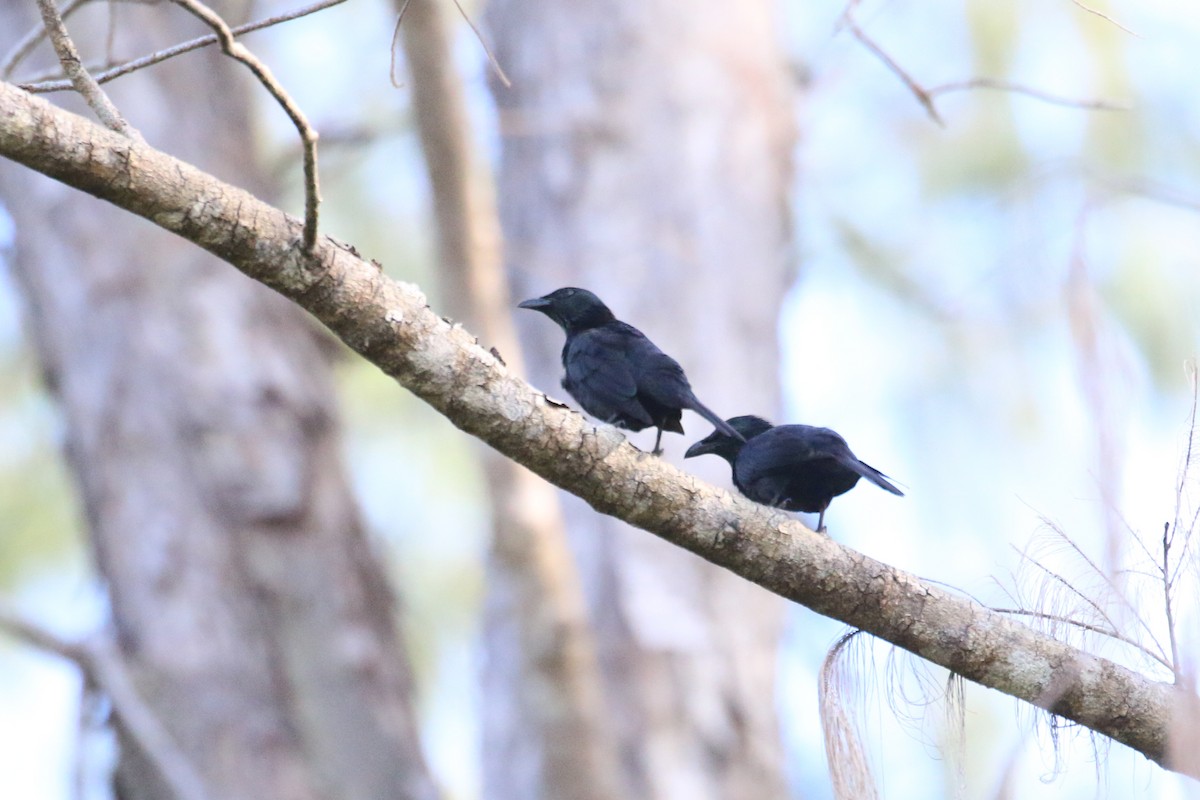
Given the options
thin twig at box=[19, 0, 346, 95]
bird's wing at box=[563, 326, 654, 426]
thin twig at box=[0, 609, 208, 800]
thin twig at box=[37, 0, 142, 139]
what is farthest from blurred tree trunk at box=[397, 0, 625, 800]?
thin twig at box=[37, 0, 142, 139]

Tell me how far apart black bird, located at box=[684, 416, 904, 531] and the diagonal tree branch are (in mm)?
668

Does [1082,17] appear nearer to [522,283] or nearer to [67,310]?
[522,283]

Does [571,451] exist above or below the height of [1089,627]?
above

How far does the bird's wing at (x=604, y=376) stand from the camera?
12.5ft

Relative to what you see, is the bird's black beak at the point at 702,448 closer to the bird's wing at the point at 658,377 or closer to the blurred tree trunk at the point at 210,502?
the bird's wing at the point at 658,377

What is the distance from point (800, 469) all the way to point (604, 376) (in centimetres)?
68

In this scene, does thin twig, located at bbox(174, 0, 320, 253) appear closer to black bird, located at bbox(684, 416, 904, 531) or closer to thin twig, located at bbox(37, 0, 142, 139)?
thin twig, located at bbox(37, 0, 142, 139)

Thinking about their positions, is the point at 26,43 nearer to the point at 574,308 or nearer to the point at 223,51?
the point at 223,51

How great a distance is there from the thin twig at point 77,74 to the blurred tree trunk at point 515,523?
295cm

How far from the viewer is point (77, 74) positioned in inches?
93.9

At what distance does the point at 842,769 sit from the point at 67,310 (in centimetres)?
454

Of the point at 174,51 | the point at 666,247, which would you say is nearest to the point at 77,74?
the point at 174,51

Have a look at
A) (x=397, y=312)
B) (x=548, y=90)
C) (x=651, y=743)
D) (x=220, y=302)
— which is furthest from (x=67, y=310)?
(x=397, y=312)

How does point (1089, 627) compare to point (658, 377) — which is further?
point (658, 377)
